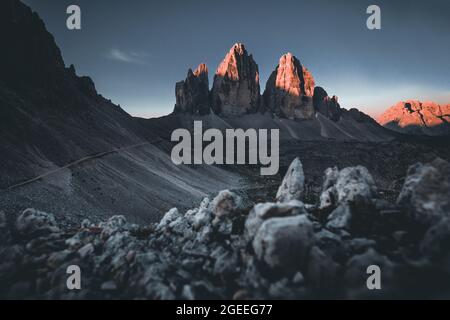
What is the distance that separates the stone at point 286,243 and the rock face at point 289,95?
185419 millimetres

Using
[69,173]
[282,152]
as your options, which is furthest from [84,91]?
[282,152]

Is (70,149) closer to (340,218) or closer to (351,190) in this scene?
(351,190)

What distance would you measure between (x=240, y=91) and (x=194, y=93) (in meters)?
28.9

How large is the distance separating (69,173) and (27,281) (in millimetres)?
34907

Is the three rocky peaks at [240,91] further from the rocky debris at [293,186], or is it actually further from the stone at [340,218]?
the stone at [340,218]

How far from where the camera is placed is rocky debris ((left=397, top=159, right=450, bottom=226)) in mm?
12469

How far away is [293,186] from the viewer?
19.5 metres

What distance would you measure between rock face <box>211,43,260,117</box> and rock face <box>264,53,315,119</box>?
18050mm

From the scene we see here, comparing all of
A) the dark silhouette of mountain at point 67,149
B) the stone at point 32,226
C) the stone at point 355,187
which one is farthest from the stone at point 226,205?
the dark silhouette of mountain at point 67,149

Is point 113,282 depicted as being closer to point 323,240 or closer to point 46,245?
point 46,245

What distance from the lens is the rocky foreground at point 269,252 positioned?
37.7 ft

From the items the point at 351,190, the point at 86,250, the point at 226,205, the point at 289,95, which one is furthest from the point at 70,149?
the point at 289,95

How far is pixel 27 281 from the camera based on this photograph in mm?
14039

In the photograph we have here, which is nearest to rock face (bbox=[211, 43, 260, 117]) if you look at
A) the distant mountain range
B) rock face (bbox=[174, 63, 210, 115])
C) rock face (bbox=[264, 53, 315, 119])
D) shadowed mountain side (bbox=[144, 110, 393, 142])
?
shadowed mountain side (bbox=[144, 110, 393, 142])
